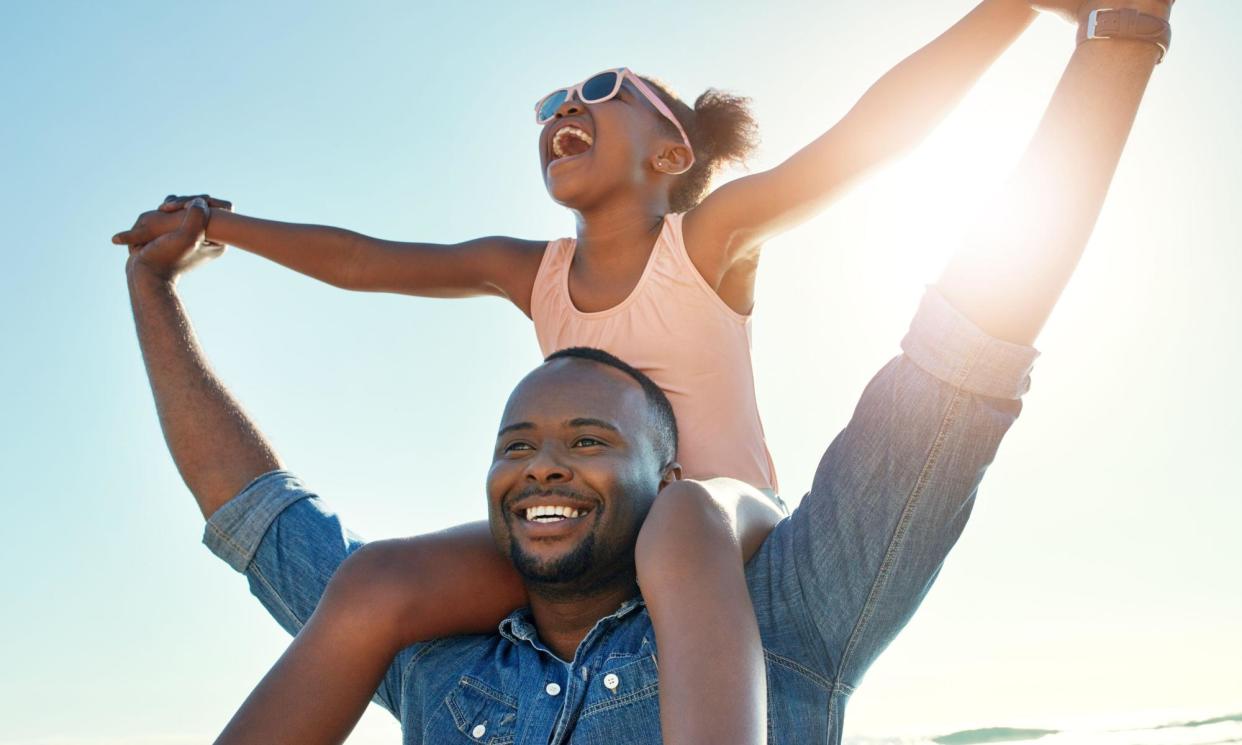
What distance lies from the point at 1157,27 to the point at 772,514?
1.56m

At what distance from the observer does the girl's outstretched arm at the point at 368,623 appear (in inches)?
115

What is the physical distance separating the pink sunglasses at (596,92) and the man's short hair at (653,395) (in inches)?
49.2

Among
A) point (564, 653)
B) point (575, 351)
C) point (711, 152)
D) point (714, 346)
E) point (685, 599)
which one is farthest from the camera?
point (711, 152)

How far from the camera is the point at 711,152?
4.91 metres

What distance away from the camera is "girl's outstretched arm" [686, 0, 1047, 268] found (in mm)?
3109

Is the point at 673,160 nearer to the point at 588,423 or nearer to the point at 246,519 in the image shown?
the point at 588,423

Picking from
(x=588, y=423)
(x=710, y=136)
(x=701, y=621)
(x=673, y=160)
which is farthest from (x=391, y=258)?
(x=701, y=621)

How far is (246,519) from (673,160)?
2.03 m

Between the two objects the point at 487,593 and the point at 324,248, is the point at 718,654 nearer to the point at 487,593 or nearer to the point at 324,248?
the point at 487,593

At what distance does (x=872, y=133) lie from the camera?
11.0 feet

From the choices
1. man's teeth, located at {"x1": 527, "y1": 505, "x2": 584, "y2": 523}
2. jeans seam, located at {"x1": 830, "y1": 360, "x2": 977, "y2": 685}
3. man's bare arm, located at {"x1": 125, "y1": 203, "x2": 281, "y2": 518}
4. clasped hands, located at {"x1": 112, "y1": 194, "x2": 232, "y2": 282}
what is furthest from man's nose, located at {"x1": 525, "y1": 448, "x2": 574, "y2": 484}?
clasped hands, located at {"x1": 112, "y1": 194, "x2": 232, "y2": 282}

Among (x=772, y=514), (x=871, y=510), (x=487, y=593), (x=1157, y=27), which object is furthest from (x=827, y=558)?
(x=1157, y=27)

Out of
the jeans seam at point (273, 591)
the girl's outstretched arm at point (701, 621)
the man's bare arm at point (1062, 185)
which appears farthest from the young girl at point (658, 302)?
the jeans seam at point (273, 591)

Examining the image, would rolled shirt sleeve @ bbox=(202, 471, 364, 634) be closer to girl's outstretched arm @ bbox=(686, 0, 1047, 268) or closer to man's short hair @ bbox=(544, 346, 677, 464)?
man's short hair @ bbox=(544, 346, 677, 464)
